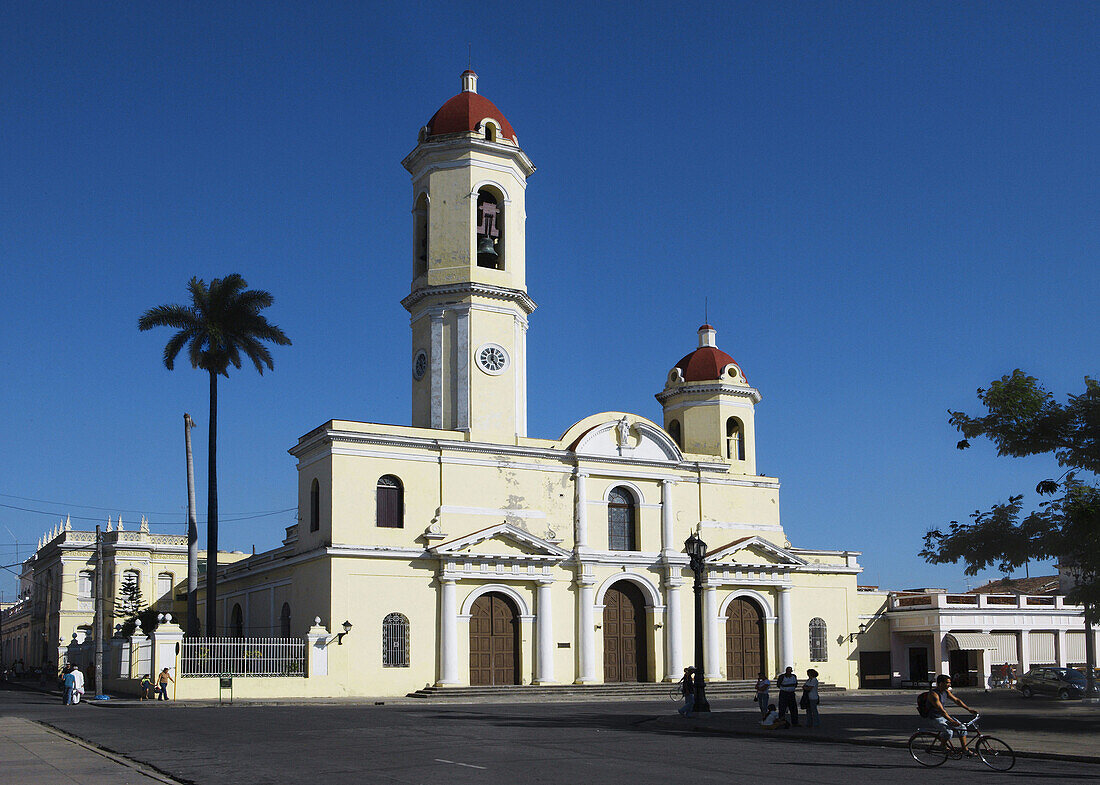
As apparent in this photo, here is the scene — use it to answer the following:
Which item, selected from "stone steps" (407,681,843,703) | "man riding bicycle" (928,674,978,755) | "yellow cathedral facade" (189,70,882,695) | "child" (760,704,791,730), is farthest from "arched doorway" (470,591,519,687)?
"man riding bicycle" (928,674,978,755)

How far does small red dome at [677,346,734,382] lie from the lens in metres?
49.1

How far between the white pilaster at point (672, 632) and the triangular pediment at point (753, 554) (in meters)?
1.70

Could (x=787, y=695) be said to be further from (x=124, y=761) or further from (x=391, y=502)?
(x=391, y=502)

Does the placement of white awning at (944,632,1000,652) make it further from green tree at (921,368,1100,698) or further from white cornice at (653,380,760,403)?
green tree at (921,368,1100,698)

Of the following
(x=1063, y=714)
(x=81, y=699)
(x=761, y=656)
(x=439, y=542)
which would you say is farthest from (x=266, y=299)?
(x=1063, y=714)

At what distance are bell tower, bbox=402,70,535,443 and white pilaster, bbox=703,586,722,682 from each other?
9.28 metres

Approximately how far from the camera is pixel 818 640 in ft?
153

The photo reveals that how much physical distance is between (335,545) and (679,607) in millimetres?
13286

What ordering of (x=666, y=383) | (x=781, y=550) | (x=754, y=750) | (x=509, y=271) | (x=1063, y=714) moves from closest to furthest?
(x=754, y=750) → (x=1063, y=714) → (x=509, y=271) → (x=781, y=550) → (x=666, y=383)

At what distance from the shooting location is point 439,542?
129 feet

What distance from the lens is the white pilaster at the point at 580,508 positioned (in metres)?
41.9

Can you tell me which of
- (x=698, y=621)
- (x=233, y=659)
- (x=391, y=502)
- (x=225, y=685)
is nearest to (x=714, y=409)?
(x=391, y=502)

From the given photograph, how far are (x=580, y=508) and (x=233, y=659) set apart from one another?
13.2m

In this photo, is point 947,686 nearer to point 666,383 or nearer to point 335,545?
point 335,545
